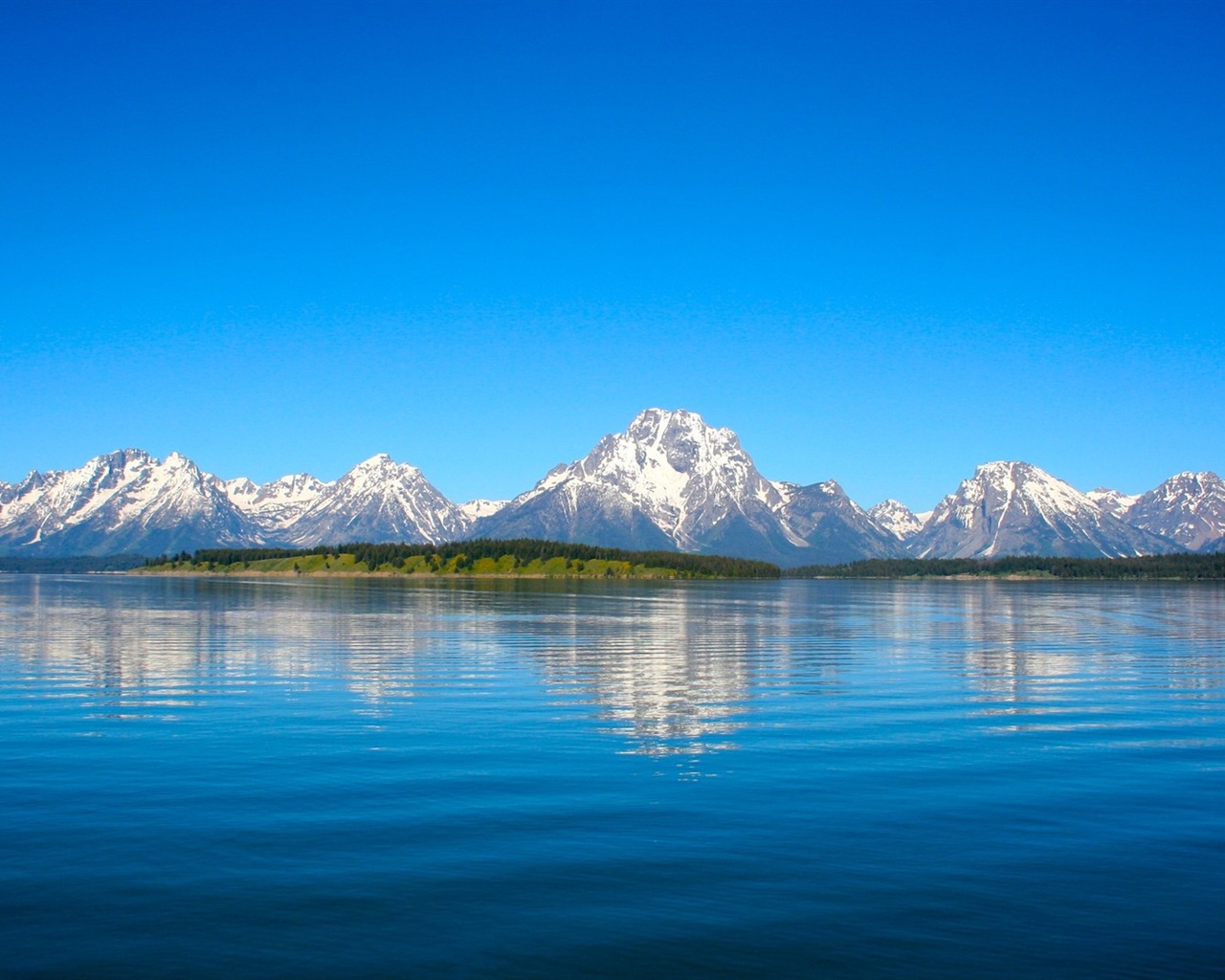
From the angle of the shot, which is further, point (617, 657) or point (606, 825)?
point (617, 657)

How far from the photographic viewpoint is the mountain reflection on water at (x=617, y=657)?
45.5 meters

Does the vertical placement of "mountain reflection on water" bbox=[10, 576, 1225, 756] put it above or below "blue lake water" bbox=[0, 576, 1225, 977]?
below

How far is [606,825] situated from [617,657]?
4228 cm

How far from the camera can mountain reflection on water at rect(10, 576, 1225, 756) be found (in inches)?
1791

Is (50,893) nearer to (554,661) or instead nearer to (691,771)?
(691,771)

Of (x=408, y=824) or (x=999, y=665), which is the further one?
(x=999, y=665)

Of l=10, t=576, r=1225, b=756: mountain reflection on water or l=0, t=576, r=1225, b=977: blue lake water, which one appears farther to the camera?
l=10, t=576, r=1225, b=756: mountain reflection on water

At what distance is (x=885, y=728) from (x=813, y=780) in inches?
422

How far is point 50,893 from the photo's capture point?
19391 millimetres

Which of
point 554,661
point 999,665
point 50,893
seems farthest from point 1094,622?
point 50,893

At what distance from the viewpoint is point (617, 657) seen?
6662cm

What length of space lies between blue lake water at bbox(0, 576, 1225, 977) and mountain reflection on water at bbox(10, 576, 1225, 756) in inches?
22.4

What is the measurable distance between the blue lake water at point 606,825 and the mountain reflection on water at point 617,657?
1.87 feet

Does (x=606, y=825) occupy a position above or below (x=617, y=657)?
above
